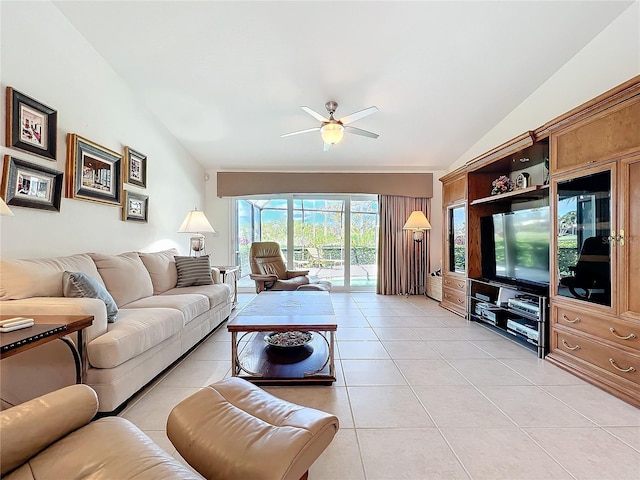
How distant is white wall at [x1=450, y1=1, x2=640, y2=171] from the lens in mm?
2461

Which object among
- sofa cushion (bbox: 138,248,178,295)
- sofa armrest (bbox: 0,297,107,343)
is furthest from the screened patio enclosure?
sofa armrest (bbox: 0,297,107,343)

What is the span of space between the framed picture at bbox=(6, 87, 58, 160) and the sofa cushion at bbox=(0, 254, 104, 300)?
858 mm

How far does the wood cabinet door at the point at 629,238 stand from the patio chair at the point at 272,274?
322 centimetres

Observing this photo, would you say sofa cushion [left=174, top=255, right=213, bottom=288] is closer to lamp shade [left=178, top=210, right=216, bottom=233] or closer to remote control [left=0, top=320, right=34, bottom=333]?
lamp shade [left=178, top=210, right=216, bottom=233]

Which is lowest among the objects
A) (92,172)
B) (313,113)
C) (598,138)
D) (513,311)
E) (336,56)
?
(513,311)

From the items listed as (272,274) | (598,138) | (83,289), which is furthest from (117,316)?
(598,138)

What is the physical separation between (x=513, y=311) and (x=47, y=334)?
3766mm

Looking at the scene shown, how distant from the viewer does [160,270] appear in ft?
11.4

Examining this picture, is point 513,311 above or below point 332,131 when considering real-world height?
below

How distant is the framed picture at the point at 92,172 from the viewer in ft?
8.93

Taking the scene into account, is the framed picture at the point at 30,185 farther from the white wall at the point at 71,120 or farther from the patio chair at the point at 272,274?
the patio chair at the point at 272,274

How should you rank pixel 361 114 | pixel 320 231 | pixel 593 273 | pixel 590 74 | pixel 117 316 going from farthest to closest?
pixel 320 231, pixel 361 114, pixel 590 74, pixel 593 273, pixel 117 316

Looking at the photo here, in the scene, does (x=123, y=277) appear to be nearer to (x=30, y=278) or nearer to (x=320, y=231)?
(x=30, y=278)

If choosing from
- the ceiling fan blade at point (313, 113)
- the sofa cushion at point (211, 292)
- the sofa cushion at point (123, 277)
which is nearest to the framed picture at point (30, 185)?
the sofa cushion at point (123, 277)
